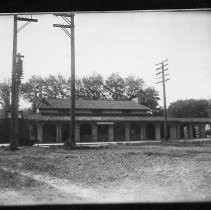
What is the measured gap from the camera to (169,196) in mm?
8289

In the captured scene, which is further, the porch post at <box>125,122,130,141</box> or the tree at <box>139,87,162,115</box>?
the tree at <box>139,87,162,115</box>

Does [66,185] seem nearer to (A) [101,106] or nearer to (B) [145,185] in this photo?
(B) [145,185]

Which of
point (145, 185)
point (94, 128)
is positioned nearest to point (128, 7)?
point (145, 185)

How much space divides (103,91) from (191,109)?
24196 mm

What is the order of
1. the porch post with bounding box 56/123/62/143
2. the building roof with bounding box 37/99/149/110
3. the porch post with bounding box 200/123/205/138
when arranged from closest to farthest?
the porch post with bounding box 56/123/62/143, the building roof with bounding box 37/99/149/110, the porch post with bounding box 200/123/205/138

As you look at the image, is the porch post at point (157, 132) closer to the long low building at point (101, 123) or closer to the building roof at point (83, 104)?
the long low building at point (101, 123)

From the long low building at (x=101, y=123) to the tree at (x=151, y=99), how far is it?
85.0 ft

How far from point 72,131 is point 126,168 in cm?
1023

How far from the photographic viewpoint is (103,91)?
261 feet

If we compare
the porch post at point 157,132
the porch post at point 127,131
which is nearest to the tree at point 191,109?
the porch post at point 157,132

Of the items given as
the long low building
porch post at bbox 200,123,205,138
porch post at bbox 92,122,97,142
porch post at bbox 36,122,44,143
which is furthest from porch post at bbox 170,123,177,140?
porch post at bbox 36,122,44,143

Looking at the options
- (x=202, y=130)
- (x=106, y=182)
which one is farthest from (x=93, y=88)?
(x=106, y=182)

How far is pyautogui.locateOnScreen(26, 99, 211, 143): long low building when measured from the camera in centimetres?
3946

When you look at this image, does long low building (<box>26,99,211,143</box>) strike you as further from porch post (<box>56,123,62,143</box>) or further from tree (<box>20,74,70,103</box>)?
tree (<box>20,74,70,103</box>)
